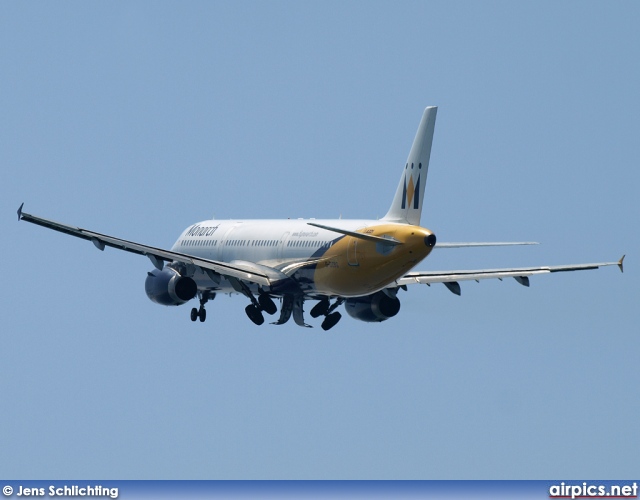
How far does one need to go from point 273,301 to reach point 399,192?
10.1 metres

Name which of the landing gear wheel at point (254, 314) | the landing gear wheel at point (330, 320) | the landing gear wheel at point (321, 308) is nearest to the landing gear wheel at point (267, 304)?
the landing gear wheel at point (254, 314)

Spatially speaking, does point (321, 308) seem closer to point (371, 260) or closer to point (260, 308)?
point (260, 308)

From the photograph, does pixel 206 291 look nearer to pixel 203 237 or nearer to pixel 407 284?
pixel 203 237

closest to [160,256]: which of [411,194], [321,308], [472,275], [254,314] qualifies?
[254,314]

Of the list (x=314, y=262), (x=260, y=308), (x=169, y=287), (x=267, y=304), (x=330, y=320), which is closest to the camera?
(x=314, y=262)

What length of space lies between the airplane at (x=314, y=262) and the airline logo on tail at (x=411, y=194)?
0.05 metres

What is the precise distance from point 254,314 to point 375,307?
6217mm

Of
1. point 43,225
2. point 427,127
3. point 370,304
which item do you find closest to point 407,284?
point 370,304

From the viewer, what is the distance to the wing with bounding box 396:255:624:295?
4195 inches

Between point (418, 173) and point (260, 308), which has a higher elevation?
point (418, 173)

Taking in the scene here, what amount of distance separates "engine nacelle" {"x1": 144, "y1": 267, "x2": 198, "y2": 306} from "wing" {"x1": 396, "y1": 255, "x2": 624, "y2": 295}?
10.5 m

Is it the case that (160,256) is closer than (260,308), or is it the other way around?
(160,256)

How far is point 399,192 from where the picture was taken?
10119cm

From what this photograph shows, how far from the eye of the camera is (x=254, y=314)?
4190 inches
